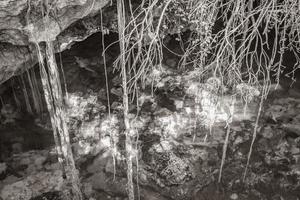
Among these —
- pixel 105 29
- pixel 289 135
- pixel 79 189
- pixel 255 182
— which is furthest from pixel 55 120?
pixel 289 135

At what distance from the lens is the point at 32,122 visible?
5.39 meters

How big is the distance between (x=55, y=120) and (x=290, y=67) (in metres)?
4.12

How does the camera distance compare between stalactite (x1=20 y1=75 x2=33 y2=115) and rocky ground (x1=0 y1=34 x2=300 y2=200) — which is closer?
rocky ground (x1=0 y1=34 x2=300 y2=200)

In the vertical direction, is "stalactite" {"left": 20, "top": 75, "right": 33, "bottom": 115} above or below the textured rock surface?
below

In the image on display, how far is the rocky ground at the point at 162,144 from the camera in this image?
14.0 feet

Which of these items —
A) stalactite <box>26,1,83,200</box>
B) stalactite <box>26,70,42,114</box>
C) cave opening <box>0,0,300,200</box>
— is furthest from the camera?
stalactite <box>26,70,42,114</box>

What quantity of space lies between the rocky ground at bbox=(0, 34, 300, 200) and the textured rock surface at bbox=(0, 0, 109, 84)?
165cm

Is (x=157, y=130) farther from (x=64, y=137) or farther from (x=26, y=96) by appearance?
(x=26, y=96)

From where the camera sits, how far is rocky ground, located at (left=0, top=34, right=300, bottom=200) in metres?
4.27

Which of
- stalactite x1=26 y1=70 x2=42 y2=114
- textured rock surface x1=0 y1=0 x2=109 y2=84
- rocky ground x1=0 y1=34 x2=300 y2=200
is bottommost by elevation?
rocky ground x1=0 y1=34 x2=300 y2=200

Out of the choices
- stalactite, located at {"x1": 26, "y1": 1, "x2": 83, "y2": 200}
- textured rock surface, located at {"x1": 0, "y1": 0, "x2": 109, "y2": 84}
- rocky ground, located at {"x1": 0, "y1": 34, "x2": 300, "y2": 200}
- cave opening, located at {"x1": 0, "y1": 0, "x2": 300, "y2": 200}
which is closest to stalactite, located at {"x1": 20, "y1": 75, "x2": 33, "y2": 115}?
cave opening, located at {"x1": 0, "y1": 0, "x2": 300, "y2": 200}

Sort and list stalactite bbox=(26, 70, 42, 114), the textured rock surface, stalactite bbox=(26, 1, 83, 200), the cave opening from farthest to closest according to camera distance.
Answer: stalactite bbox=(26, 70, 42, 114) → the cave opening → stalactite bbox=(26, 1, 83, 200) → the textured rock surface

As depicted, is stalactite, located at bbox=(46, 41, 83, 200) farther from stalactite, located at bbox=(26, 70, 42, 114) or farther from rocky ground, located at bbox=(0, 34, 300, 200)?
stalactite, located at bbox=(26, 70, 42, 114)

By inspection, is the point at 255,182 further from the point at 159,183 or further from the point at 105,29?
the point at 105,29
